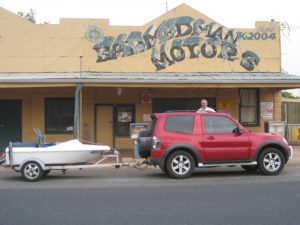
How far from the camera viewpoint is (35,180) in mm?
12281

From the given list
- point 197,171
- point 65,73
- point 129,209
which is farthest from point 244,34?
point 129,209

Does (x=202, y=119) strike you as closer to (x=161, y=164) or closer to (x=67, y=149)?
(x=161, y=164)

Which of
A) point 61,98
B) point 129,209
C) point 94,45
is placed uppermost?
point 94,45

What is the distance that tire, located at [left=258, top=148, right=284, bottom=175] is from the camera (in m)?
12.6

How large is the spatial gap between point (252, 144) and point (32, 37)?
36.5 feet

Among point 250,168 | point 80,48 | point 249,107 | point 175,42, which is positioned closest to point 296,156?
point 249,107

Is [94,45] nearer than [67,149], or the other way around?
[67,149]

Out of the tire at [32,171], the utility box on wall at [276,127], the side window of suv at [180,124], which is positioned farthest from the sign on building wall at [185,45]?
the tire at [32,171]

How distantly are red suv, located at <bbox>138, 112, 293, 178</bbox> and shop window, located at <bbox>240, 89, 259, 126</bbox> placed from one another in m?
8.46

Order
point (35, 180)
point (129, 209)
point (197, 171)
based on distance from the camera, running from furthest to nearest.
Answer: point (197, 171) → point (35, 180) → point (129, 209)

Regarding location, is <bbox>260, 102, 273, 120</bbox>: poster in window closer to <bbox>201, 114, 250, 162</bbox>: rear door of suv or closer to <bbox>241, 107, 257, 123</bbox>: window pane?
<bbox>241, 107, 257, 123</bbox>: window pane

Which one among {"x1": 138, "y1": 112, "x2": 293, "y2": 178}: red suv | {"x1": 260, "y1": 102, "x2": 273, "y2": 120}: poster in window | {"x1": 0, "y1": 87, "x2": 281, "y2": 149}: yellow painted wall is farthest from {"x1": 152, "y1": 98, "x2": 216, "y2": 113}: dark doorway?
{"x1": 138, "y1": 112, "x2": 293, "y2": 178}: red suv

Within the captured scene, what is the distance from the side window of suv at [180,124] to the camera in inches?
495

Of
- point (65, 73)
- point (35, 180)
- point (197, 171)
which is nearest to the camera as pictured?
point (35, 180)
